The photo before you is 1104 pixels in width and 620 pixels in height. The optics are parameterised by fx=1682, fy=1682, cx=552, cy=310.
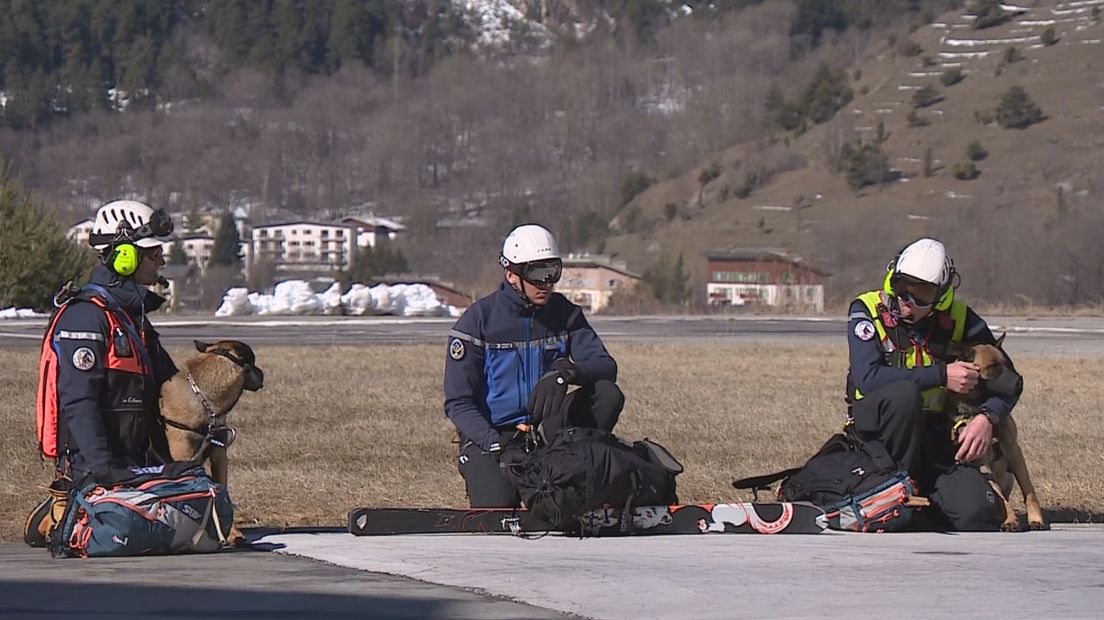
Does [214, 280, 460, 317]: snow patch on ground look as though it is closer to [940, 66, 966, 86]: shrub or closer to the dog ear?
the dog ear

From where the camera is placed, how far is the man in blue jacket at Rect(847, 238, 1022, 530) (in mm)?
7555

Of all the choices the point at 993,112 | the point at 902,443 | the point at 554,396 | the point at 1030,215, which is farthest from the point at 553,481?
the point at 993,112

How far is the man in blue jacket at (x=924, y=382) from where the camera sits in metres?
7.55

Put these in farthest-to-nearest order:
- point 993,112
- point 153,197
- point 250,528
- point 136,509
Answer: point 153,197
point 993,112
point 250,528
point 136,509

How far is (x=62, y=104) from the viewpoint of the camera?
571 feet

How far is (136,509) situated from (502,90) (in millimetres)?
182025

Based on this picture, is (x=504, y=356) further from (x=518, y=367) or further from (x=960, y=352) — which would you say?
(x=960, y=352)

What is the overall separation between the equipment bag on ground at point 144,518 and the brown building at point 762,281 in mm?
45091

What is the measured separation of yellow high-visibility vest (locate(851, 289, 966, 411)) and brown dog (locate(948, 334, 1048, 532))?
8 centimetres

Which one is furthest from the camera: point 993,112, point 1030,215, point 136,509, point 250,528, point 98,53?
point 98,53

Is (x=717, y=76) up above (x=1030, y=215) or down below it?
above

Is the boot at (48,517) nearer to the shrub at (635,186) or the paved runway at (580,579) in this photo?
the paved runway at (580,579)

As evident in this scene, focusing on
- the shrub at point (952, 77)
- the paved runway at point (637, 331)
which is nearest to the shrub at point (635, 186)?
the shrub at point (952, 77)

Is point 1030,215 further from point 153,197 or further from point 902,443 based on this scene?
point 153,197
